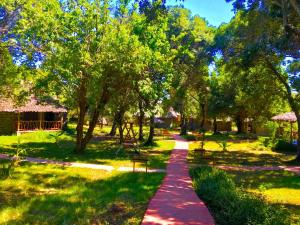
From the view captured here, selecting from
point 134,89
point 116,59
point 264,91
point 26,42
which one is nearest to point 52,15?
point 26,42

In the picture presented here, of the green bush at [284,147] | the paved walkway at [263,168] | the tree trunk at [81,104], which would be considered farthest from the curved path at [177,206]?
the green bush at [284,147]

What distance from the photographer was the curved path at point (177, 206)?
9.10 meters

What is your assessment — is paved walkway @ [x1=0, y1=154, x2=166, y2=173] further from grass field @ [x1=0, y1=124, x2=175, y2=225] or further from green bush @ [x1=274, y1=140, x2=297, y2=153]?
green bush @ [x1=274, y1=140, x2=297, y2=153]

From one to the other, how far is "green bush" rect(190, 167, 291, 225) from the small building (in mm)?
23212

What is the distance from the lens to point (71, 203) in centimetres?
1128

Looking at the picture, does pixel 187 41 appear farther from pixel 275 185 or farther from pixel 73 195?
pixel 73 195

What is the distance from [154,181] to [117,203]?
150 inches

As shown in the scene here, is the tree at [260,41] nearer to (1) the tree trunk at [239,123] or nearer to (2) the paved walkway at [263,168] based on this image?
(2) the paved walkway at [263,168]

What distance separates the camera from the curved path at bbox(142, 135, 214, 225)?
9102 mm

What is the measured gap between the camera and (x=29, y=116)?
40.3m

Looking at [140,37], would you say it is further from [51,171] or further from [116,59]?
[51,171]

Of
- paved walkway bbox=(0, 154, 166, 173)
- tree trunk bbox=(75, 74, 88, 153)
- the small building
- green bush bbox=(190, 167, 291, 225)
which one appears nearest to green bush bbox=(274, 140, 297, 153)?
paved walkway bbox=(0, 154, 166, 173)

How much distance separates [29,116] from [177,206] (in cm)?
3292

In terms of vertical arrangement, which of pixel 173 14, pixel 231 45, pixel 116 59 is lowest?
pixel 116 59
